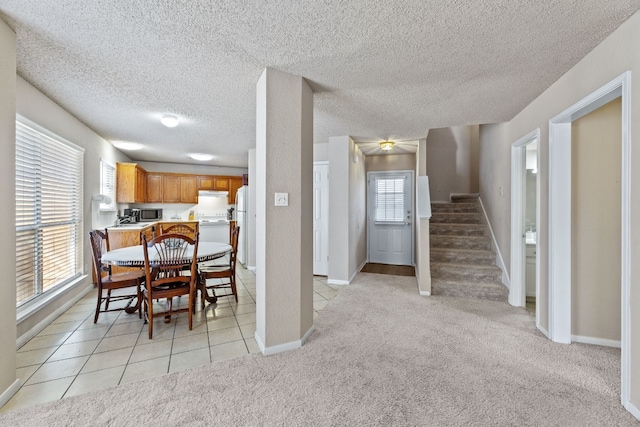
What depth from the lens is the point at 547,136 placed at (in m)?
2.56

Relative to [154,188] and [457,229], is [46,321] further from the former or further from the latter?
[457,229]

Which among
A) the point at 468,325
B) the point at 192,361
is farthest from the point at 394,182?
the point at 192,361

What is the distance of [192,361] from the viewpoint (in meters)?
2.16

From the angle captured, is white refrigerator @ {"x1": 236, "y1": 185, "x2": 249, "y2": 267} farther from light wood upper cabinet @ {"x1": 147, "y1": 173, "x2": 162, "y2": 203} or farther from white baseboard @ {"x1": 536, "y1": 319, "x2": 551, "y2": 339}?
white baseboard @ {"x1": 536, "y1": 319, "x2": 551, "y2": 339}

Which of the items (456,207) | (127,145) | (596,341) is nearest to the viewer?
(596,341)

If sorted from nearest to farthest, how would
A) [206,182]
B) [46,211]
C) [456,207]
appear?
[46,211]
[456,207]
[206,182]

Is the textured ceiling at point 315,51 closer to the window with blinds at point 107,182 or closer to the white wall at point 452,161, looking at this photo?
the window with blinds at point 107,182

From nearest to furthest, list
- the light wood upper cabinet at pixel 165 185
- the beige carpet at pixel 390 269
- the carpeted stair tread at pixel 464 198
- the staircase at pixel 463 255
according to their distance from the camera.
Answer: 1. the staircase at pixel 463 255
2. the beige carpet at pixel 390 269
3. the light wood upper cabinet at pixel 165 185
4. the carpeted stair tread at pixel 464 198

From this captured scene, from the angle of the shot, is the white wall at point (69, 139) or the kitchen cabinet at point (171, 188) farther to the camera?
the kitchen cabinet at point (171, 188)

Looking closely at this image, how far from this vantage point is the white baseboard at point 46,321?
2384mm

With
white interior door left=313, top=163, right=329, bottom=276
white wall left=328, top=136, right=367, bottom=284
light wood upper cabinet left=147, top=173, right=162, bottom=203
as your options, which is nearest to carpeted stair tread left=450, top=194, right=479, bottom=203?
white wall left=328, top=136, right=367, bottom=284

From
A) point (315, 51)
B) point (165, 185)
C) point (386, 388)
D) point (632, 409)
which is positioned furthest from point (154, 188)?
point (632, 409)

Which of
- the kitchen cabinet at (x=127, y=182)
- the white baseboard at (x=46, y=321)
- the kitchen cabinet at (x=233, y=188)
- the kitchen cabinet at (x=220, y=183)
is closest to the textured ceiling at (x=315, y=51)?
the kitchen cabinet at (x=127, y=182)

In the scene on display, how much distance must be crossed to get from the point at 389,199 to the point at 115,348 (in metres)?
5.07
